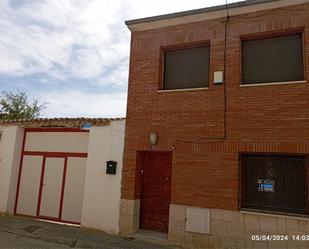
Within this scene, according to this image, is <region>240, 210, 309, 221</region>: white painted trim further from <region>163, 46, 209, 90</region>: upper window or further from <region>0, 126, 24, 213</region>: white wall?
<region>0, 126, 24, 213</region>: white wall

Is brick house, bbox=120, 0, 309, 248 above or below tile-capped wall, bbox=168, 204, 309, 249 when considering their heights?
above

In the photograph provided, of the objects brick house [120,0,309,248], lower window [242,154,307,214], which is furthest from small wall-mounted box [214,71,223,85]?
lower window [242,154,307,214]

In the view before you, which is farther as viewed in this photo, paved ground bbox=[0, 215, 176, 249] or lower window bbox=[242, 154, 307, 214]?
paved ground bbox=[0, 215, 176, 249]

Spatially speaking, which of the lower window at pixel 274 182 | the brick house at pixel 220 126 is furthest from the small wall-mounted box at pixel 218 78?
the lower window at pixel 274 182

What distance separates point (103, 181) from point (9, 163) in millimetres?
3832

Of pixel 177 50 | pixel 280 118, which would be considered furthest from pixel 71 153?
pixel 280 118

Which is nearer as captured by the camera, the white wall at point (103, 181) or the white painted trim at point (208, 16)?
the white painted trim at point (208, 16)

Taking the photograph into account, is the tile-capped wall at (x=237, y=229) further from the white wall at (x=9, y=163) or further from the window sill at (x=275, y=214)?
the white wall at (x=9, y=163)

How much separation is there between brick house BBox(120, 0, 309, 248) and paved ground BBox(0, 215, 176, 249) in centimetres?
55

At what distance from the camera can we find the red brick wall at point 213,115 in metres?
7.21

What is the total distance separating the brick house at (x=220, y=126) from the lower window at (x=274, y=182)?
0.02 metres

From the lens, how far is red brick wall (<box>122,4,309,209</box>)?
7.21 m

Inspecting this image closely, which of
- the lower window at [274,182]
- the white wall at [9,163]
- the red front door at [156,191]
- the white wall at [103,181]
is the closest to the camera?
the lower window at [274,182]

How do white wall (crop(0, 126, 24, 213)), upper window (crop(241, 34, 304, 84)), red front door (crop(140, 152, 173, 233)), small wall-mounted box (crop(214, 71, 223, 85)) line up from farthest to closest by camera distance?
white wall (crop(0, 126, 24, 213))
red front door (crop(140, 152, 173, 233))
small wall-mounted box (crop(214, 71, 223, 85))
upper window (crop(241, 34, 304, 84))
